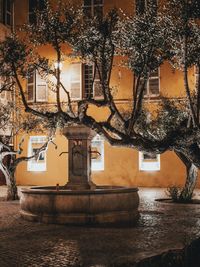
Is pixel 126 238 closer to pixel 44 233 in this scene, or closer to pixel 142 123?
pixel 44 233

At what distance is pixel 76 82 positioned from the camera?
26.6 m

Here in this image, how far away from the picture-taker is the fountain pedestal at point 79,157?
43.2 ft

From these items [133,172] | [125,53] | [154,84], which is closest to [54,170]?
[133,172]

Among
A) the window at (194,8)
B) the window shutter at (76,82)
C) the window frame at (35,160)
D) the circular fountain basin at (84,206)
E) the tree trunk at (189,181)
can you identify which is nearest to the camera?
the window at (194,8)

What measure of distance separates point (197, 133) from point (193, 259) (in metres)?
4.46

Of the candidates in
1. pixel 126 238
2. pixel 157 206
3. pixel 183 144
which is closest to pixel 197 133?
pixel 183 144

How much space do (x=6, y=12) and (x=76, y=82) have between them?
21.7ft

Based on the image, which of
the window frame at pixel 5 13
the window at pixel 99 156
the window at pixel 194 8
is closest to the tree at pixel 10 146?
the window at pixel 99 156

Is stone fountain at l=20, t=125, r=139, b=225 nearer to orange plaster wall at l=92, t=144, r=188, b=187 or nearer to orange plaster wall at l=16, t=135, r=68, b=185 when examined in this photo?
orange plaster wall at l=92, t=144, r=188, b=187

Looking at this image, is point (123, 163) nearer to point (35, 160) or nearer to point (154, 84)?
point (154, 84)

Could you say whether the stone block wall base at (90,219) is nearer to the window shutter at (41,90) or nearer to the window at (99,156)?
the window at (99,156)

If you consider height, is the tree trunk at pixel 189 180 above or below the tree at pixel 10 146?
below

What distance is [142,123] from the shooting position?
1697 cm

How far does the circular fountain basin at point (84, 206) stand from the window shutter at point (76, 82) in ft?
49.8
